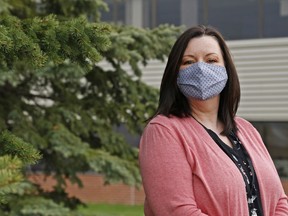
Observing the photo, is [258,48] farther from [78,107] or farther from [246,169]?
[246,169]

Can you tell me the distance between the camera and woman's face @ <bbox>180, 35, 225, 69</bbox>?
3.26 m

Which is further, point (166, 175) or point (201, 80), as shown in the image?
point (201, 80)

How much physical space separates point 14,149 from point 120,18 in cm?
1845

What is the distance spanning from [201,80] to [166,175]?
0.44 m

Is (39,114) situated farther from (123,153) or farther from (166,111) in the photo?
(166,111)

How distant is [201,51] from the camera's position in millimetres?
3264

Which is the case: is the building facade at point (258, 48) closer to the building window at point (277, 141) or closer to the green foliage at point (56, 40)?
the building window at point (277, 141)

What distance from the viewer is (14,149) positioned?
130 inches

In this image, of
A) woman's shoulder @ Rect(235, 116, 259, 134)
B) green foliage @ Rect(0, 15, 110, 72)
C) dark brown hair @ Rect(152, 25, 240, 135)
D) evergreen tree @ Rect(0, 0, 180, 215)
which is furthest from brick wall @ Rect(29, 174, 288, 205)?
dark brown hair @ Rect(152, 25, 240, 135)

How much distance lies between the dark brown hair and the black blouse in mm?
98

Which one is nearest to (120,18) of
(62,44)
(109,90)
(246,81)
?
(246,81)

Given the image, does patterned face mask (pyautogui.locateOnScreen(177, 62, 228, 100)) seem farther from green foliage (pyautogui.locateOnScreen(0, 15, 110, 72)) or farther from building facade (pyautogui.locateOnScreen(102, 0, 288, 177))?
building facade (pyautogui.locateOnScreen(102, 0, 288, 177))

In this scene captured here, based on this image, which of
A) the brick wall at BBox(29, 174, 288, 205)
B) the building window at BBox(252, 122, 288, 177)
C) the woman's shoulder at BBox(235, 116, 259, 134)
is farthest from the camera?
the brick wall at BBox(29, 174, 288, 205)

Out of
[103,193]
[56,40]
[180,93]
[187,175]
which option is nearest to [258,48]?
[103,193]
